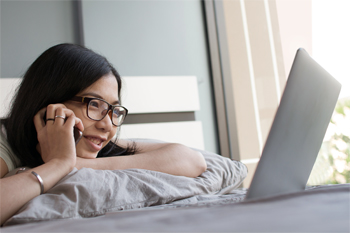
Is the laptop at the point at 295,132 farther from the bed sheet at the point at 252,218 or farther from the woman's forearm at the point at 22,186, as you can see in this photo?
the woman's forearm at the point at 22,186

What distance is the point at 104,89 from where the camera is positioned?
1205 mm

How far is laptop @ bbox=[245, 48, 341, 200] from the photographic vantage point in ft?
1.84

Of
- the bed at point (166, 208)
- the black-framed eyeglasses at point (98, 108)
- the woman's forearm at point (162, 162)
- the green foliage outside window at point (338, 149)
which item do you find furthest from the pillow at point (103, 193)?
the green foliage outside window at point (338, 149)

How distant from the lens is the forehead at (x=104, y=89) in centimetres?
117

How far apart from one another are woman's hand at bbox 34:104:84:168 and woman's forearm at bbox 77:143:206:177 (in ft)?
0.32

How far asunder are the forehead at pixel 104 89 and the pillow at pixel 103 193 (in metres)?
0.41

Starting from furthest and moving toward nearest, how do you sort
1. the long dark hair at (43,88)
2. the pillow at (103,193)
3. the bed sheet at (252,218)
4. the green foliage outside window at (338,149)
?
the green foliage outside window at (338,149), the long dark hair at (43,88), the pillow at (103,193), the bed sheet at (252,218)

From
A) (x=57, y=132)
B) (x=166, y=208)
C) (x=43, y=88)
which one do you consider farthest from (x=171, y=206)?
(x=43, y=88)

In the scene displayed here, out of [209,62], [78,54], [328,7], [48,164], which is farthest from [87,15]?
[48,164]

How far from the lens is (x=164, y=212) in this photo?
19.6 inches

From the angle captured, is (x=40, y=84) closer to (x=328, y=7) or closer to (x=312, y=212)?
(x=312, y=212)

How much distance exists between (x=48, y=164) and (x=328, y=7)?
194 cm

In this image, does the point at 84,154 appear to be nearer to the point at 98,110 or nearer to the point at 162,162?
the point at 98,110

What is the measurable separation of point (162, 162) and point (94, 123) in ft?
1.00
